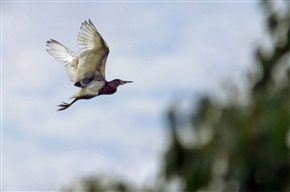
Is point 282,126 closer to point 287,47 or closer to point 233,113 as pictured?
point 233,113

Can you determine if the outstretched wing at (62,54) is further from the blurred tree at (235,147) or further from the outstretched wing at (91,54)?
the blurred tree at (235,147)

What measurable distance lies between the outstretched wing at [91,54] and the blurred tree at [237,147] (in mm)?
10060

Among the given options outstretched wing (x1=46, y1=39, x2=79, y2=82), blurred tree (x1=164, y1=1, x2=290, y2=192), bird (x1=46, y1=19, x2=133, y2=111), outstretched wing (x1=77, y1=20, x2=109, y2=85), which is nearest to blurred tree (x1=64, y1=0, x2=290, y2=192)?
blurred tree (x1=164, y1=1, x2=290, y2=192)

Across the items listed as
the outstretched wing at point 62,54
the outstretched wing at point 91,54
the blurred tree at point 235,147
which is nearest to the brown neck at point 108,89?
the outstretched wing at point 91,54

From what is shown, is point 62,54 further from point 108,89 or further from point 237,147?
point 237,147

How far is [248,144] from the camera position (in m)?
5.27

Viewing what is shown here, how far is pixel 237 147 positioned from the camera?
17.0 ft

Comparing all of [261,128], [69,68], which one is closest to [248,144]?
[261,128]

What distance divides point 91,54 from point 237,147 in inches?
422

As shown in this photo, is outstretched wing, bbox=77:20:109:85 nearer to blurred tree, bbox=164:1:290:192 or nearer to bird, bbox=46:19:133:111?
bird, bbox=46:19:133:111

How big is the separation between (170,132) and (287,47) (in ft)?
3.48

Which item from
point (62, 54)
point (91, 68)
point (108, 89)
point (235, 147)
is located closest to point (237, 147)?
point (235, 147)

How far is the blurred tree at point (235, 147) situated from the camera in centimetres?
518

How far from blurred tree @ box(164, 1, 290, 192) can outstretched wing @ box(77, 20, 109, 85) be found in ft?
33.0
